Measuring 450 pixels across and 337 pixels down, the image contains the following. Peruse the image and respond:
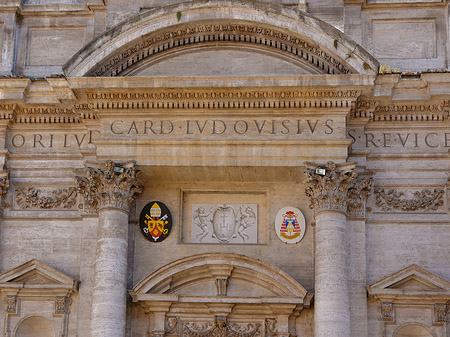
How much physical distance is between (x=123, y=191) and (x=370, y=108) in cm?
551

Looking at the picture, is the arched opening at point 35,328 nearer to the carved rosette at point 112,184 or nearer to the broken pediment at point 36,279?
A: the broken pediment at point 36,279

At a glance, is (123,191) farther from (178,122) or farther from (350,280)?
(350,280)

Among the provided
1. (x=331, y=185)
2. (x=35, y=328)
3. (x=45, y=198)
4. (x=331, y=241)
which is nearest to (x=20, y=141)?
(x=45, y=198)

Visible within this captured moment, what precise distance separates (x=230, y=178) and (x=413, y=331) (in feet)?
16.2

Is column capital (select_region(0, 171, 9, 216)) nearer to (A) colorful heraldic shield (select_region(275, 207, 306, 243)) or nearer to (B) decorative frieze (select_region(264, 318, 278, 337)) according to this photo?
(A) colorful heraldic shield (select_region(275, 207, 306, 243))

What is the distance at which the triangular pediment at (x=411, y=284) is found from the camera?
19656 mm

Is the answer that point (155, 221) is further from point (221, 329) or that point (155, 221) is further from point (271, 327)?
point (271, 327)

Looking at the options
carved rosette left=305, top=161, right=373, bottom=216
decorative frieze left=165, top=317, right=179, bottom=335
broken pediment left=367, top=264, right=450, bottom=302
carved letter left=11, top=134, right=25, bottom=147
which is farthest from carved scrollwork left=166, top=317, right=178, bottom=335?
carved letter left=11, top=134, right=25, bottom=147

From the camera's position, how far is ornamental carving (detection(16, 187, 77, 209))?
21.1 metres

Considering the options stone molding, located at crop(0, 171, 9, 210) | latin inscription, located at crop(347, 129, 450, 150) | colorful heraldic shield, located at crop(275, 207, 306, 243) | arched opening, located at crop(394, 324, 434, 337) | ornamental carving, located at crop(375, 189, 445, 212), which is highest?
latin inscription, located at crop(347, 129, 450, 150)

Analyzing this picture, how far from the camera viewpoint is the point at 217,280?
20250mm

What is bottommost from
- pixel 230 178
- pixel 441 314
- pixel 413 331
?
pixel 413 331

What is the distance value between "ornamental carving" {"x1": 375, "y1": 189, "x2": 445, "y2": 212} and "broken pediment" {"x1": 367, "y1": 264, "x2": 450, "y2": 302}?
1394 mm

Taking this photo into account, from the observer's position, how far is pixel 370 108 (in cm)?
2072
